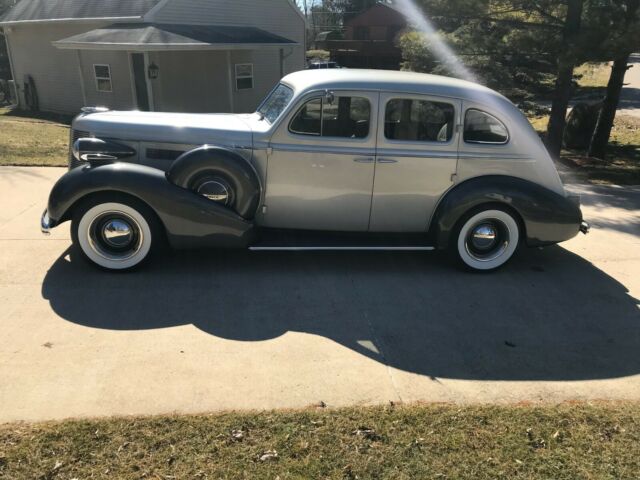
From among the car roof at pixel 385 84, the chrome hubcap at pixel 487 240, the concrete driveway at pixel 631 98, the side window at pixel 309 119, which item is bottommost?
the concrete driveway at pixel 631 98

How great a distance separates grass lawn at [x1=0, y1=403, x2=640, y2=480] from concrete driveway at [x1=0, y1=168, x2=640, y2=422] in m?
0.19

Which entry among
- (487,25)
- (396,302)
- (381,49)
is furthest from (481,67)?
(381,49)

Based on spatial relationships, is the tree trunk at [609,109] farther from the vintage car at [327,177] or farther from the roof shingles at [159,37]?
the roof shingles at [159,37]

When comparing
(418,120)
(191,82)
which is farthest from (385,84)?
(191,82)

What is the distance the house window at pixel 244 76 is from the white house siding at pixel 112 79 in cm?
391

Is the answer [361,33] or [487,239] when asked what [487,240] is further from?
[361,33]

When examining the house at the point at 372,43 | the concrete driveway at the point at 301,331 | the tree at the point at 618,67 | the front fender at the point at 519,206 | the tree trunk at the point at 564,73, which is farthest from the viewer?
the house at the point at 372,43

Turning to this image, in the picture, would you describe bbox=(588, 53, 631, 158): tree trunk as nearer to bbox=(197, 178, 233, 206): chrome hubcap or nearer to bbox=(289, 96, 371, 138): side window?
bbox=(289, 96, 371, 138): side window

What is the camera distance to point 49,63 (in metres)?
20.8

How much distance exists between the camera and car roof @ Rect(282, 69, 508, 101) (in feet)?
16.8

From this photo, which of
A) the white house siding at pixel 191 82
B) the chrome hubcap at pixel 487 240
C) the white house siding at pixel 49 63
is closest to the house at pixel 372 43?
the white house siding at pixel 191 82

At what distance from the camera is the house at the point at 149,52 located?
17.1 m

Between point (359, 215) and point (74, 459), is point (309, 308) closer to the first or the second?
point (359, 215)

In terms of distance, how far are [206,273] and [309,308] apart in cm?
116
